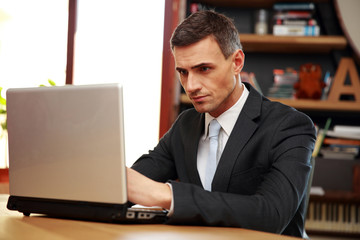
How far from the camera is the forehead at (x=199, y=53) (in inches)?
50.9

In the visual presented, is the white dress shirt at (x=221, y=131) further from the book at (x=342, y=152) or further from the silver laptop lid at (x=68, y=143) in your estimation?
the book at (x=342, y=152)

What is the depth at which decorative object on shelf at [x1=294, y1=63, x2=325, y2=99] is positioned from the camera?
2.56 metres

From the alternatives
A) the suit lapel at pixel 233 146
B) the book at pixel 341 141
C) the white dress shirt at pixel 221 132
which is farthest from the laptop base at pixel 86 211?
the book at pixel 341 141

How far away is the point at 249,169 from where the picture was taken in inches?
50.0

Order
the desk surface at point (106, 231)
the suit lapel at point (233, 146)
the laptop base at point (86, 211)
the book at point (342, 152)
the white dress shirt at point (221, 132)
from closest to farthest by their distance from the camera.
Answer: the desk surface at point (106, 231) < the laptop base at point (86, 211) < the suit lapel at point (233, 146) < the white dress shirt at point (221, 132) < the book at point (342, 152)

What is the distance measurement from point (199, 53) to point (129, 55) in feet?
5.50

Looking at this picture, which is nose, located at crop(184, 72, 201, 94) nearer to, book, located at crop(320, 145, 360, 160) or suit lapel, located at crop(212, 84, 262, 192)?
suit lapel, located at crop(212, 84, 262, 192)

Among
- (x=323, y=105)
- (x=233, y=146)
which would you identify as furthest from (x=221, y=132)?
(x=323, y=105)

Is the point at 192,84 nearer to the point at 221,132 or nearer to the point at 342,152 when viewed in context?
the point at 221,132

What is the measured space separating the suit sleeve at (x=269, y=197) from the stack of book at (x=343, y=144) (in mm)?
1387

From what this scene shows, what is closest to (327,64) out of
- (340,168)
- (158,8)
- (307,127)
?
(340,168)

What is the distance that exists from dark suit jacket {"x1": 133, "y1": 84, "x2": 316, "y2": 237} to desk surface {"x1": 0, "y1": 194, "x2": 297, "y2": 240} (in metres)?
0.05

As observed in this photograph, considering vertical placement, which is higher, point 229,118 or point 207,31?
point 207,31

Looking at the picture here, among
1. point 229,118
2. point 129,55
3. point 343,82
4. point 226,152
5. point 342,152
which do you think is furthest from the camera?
point 129,55
